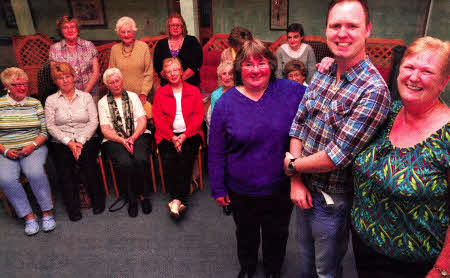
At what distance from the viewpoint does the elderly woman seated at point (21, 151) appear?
2.72 metres

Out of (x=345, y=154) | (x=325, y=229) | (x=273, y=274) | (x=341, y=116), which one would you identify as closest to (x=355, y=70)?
(x=341, y=116)

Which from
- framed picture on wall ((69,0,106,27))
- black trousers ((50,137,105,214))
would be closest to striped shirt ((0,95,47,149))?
black trousers ((50,137,105,214))

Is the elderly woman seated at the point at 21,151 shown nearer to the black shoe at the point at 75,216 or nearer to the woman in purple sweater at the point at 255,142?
the black shoe at the point at 75,216

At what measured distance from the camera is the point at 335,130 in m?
1.32

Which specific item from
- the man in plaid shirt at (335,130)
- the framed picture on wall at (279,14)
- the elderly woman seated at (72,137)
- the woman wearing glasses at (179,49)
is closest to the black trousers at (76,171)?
the elderly woman seated at (72,137)

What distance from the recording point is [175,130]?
3006 mm

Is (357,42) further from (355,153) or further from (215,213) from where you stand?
(215,213)

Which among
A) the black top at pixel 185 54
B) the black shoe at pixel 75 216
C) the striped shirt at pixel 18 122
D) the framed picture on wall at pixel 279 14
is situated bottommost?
the black shoe at pixel 75 216

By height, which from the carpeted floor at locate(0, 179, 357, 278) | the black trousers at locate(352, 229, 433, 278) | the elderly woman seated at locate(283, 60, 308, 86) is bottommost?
the carpeted floor at locate(0, 179, 357, 278)

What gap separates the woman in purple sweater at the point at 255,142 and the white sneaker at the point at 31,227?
1899mm

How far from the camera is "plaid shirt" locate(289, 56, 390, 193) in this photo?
1.20 m

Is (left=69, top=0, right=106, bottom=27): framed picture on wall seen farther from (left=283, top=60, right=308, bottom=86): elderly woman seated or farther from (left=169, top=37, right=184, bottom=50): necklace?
(left=283, top=60, right=308, bottom=86): elderly woman seated

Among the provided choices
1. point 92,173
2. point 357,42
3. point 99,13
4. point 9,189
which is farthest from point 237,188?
point 99,13

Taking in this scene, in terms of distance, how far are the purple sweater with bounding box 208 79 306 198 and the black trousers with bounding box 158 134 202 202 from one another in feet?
3.87
